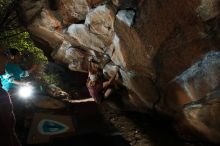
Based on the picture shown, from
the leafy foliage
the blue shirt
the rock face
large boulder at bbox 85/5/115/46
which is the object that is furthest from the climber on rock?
the leafy foliage

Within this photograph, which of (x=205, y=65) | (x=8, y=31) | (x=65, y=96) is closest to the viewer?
(x=205, y=65)

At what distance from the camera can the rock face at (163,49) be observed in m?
7.50

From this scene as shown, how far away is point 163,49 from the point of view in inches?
328

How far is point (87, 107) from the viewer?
11258mm

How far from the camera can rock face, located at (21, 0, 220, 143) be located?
7.50 meters

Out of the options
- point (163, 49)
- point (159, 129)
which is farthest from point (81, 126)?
point (163, 49)

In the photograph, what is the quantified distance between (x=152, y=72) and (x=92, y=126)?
2611 mm

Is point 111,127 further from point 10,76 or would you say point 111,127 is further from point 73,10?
point 73,10

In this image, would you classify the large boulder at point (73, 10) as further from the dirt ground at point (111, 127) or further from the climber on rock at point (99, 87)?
the dirt ground at point (111, 127)

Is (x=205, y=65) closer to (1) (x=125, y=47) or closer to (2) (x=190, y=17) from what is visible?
(2) (x=190, y=17)

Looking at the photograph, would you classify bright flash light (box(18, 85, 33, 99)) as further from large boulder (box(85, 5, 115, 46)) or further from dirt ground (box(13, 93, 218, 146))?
large boulder (box(85, 5, 115, 46))

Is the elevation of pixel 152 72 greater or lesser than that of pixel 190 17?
lesser

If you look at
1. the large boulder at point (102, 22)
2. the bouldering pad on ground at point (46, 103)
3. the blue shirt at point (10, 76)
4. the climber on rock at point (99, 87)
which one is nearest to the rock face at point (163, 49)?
the large boulder at point (102, 22)

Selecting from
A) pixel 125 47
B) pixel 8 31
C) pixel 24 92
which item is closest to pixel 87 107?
pixel 24 92
